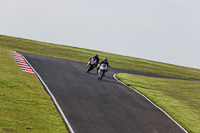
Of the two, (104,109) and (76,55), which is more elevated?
(104,109)

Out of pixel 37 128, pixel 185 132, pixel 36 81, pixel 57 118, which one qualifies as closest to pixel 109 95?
pixel 36 81

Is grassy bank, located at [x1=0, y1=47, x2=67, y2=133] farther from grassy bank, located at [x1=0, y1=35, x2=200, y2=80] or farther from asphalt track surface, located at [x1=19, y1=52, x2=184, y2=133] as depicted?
grassy bank, located at [x1=0, y1=35, x2=200, y2=80]

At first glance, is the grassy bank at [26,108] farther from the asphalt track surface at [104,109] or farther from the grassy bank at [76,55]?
the grassy bank at [76,55]

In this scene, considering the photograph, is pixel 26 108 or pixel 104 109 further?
pixel 104 109

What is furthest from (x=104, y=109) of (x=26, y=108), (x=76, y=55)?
(x=76, y=55)

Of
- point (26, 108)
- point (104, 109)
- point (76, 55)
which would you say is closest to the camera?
point (26, 108)

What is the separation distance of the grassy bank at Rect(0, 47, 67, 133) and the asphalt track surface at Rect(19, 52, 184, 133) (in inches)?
27.4

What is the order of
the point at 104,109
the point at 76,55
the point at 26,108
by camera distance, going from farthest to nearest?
the point at 76,55 < the point at 104,109 < the point at 26,108

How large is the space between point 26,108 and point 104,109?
14.0ft

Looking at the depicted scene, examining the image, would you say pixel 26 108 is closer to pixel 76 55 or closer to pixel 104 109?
pixel 104 109

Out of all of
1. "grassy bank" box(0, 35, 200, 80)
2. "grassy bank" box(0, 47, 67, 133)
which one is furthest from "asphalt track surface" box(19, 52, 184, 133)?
"grassy bank" box(0, 35, 200, 80)

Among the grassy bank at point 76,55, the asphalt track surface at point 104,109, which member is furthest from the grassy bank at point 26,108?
the grassy bank at point 76,55

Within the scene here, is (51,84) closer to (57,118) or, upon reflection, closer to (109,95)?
(109,95)

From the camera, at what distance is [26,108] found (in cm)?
1348
